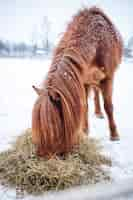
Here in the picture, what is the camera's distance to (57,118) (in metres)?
0.86

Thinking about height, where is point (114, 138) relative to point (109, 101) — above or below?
below

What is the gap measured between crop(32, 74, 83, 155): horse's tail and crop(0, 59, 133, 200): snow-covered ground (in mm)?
209

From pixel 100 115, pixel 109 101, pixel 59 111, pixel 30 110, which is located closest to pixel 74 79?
pixel 59 111

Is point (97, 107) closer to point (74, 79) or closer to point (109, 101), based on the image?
point (109, 101)

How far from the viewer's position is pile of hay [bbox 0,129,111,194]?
0.87 meters

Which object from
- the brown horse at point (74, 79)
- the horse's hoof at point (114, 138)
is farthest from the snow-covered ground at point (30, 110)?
the brown horse at point (74, 79)

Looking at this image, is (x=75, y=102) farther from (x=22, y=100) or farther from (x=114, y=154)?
(x=22, y=100)

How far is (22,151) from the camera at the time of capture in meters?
1.02

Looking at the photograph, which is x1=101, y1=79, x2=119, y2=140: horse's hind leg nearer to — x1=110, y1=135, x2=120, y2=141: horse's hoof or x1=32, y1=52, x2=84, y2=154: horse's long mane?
x1=110, y1=135, x2=120, y2=141: horse's hoof

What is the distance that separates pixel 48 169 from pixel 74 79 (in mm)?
322

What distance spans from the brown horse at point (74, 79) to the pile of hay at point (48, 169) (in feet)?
0.17

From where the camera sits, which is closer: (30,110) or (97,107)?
(97,107)

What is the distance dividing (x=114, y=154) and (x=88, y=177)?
267 mm

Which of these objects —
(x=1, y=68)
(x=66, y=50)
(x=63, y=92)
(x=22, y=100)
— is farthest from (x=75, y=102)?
(x=1, y=68)
